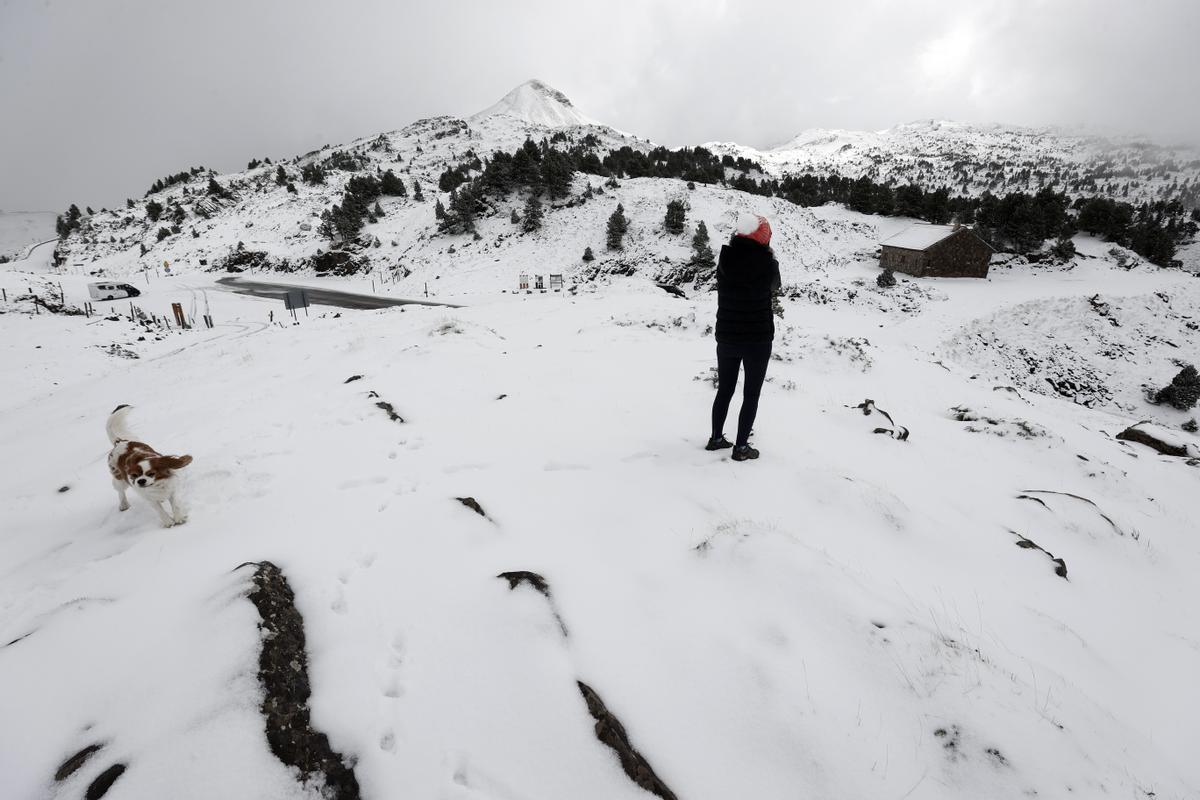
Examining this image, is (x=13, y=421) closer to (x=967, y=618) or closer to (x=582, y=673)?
(x=582, y=673)

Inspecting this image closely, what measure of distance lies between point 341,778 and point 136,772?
0.81 m

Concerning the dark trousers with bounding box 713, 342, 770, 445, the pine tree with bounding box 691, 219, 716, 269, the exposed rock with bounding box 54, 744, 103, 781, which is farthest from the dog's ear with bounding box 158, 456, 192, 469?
the pine tree with bounding box 691, 219, 716, 269

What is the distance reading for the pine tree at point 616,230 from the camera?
32219 millimetres

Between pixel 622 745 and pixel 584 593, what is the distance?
1.05m

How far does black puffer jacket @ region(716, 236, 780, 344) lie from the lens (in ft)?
14.5

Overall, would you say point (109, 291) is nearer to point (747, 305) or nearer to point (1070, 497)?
point (747, 305)

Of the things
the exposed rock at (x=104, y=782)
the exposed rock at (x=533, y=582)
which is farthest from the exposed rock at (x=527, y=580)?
the exposed rock at (x=104, y=782)

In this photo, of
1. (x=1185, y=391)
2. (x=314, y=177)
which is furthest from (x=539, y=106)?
(x=1185, y=391)

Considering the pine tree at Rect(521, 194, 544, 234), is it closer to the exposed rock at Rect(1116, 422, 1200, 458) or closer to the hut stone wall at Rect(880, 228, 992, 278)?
the hut stone wall at Rect(880, 228, 992, 278)

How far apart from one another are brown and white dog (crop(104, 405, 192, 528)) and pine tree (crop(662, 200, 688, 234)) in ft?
103

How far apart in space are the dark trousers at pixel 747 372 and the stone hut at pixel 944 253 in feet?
110

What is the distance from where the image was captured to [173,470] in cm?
390

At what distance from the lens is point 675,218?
31719mm

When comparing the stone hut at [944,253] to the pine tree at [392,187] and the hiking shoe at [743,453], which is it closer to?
the hiking shoe at [743,453]
